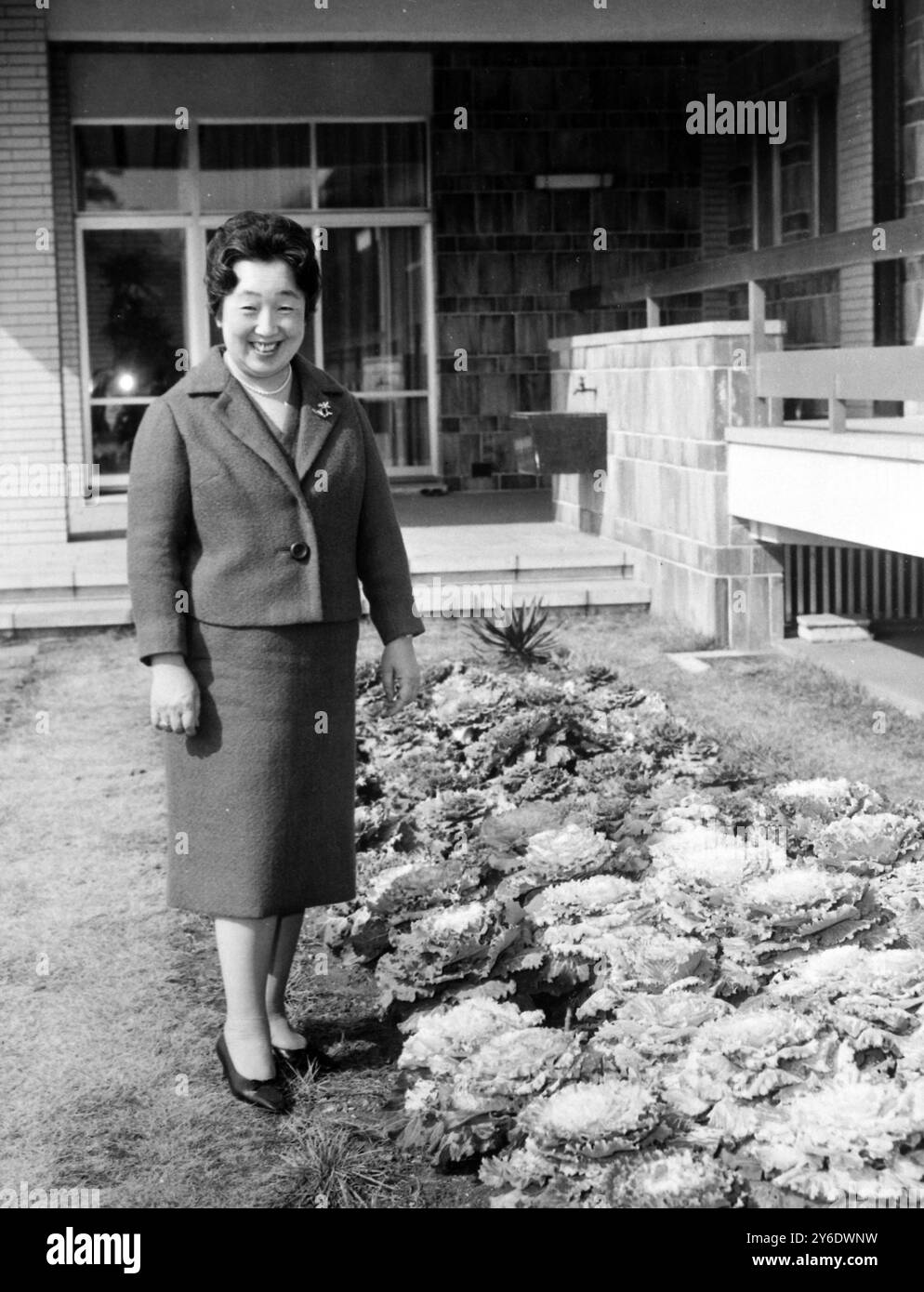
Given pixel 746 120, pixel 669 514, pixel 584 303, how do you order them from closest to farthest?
1. pixel 669 514
2. pixel 584 303
3. pixel 746 120

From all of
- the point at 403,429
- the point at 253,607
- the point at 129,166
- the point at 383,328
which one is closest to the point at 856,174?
the point at 383,328

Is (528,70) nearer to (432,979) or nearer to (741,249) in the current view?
(741,249)

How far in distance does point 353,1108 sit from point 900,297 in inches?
386

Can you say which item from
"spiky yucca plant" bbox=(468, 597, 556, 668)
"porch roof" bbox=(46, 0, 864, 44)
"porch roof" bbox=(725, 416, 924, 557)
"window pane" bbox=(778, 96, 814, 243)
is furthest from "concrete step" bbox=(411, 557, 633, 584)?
"window pane" bbox=(778, 96, 814, 243)

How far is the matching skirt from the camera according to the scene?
379 cm

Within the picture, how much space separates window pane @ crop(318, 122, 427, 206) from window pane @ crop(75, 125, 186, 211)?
1292 mm

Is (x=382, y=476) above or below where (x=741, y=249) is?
below

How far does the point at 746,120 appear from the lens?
15.6 meters

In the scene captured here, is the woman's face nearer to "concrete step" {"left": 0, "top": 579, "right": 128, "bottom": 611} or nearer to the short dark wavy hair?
the short dark wavy hair

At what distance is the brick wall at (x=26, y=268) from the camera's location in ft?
38.5

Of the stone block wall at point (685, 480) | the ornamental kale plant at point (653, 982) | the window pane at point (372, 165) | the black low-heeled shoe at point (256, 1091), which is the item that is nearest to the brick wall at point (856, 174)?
the stone block wall at point (685, 480)

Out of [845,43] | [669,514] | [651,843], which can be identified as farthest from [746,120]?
[651,843]

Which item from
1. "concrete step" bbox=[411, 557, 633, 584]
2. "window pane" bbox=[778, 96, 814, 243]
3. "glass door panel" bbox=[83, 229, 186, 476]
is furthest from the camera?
"glass door panel" bbox=[83, 229, 186, 476]

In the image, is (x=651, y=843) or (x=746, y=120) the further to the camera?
(x=746, y=120)
